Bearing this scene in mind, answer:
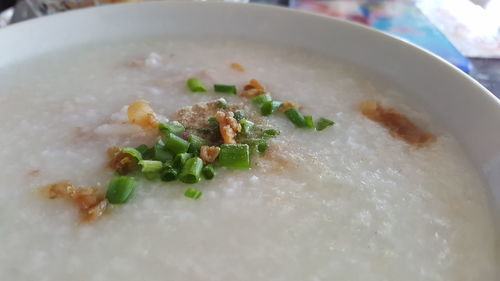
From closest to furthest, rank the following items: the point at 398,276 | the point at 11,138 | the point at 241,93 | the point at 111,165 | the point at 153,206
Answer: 1. the point at 398,276
2. the point at 153,206
3. the point at 111,165
4. the point at 11,138
5. the point at 241,93

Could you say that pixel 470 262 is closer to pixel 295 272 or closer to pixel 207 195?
pixel 295 272

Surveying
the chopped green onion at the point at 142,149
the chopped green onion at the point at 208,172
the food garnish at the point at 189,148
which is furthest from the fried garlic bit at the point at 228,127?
the chopped green onion at the point at 142,149

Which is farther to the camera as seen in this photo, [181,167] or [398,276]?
[181,167]

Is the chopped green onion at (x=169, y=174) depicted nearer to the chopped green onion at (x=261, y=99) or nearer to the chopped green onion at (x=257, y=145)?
the chopped green onion at (x=257, y=145)

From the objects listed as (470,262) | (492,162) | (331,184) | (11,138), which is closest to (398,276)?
(470,262)

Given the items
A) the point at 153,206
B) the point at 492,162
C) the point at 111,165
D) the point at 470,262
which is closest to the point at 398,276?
the point at 470,262

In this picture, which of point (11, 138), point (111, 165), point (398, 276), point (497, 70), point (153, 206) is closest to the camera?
point (398, 276)
